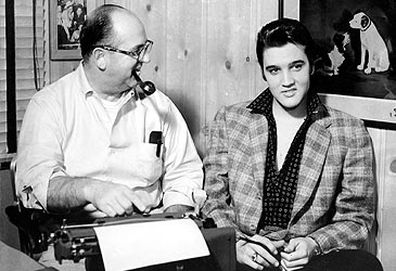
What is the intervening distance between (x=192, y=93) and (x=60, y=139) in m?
0.72

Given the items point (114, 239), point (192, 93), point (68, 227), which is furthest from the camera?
point (192, 93)

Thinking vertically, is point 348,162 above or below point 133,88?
below

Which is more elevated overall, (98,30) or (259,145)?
(98,30)

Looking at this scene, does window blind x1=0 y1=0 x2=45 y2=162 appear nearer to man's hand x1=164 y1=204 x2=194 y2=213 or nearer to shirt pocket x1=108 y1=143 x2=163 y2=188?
shirt pocket x1=108 y1=143 x2=163 y2=188

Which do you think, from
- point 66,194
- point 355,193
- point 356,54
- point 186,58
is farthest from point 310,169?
point 186,58

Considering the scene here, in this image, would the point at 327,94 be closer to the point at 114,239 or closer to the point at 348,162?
the point at 348,162

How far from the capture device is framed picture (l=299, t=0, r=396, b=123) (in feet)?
6.69

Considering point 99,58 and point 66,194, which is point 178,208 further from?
point 99,58

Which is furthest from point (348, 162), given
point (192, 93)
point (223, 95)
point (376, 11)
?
point (192, 93)

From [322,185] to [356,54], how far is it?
442mm

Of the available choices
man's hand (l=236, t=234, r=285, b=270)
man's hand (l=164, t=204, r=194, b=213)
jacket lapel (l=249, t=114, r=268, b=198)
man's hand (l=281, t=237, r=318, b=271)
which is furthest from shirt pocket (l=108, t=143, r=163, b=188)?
man's hand (l=281, t=237, r=318, b=271)

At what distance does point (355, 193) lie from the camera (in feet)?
6.67

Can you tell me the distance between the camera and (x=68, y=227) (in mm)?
1414

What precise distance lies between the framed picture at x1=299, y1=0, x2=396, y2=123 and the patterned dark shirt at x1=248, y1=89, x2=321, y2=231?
142 mm
